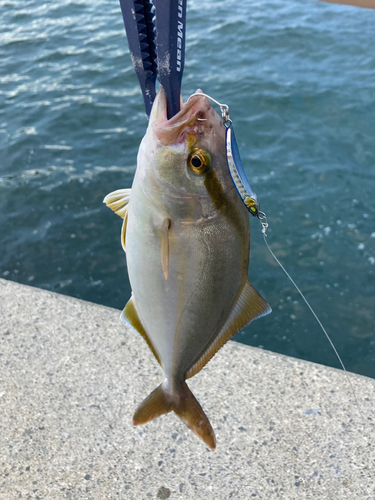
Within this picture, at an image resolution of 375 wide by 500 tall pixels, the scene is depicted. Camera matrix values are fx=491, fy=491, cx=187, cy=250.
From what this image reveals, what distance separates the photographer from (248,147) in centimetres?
673

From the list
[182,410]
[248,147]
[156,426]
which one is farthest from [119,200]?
[248,147]

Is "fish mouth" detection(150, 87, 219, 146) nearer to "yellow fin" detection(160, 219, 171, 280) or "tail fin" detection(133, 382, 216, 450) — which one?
"yellow fin" detection(160, 219, 171, 280)

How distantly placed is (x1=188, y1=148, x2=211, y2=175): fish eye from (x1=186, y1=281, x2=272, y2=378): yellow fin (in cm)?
42

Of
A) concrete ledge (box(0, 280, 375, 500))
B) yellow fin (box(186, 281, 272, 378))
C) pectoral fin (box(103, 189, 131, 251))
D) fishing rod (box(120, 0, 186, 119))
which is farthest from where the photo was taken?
concrete ledge (box(0, 280, 375, 500))

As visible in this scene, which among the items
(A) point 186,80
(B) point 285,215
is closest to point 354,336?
(B) point 285,215

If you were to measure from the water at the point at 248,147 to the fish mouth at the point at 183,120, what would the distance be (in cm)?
323

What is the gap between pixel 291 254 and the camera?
207 inches

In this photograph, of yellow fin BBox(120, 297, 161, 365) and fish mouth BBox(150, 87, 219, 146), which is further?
yellow fin BBox(120, 297, 161, 365)

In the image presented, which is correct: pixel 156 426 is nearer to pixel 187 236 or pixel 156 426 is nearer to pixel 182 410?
pixel 182 410

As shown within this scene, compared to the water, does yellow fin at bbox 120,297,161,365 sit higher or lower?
higher

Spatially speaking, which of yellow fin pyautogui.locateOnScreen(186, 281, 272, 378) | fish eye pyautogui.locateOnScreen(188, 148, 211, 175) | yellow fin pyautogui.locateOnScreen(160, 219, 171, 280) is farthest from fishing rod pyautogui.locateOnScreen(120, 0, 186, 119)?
yellow fin pyautogui.locateOnScreen(186, 281, 272, 378)

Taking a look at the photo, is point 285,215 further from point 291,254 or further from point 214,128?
point 214,128

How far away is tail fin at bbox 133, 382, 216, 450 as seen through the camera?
1.85 meters

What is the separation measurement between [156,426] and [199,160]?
171 cm
